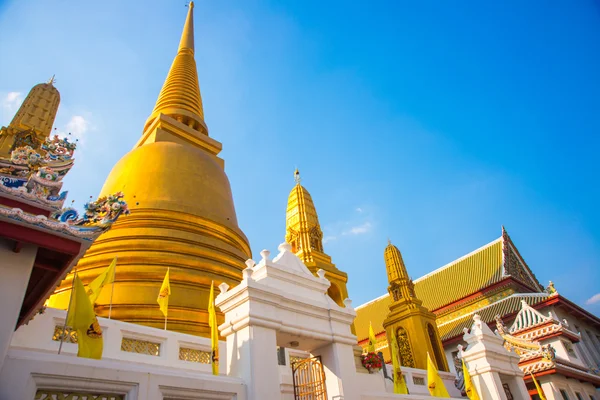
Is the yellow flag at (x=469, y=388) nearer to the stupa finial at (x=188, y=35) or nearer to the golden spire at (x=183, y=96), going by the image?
the golden spire at (x=183, y=96)

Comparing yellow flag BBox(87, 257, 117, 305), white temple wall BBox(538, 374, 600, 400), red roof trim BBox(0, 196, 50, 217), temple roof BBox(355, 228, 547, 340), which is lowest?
white temple wall BBox(538, 374, 600, 400)

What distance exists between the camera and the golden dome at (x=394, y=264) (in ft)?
64.7

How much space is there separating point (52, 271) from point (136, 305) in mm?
4602

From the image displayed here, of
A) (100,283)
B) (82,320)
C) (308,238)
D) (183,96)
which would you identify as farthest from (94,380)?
(183,96)

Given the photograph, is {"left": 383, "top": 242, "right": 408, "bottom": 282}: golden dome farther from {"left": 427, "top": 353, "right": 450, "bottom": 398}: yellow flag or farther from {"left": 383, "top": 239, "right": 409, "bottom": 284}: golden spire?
{"left": 427, "top": 353, "right": 450, "bottom": 398}: yellow flag

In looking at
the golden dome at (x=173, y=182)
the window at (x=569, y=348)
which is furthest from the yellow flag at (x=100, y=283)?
the window at (x=569, y=348)

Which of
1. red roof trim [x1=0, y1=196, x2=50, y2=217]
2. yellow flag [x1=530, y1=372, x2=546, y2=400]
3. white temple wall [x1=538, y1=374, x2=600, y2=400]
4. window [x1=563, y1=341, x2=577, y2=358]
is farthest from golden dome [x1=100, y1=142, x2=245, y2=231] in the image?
window [x1=563, y1=341, x2=577, y2=358]

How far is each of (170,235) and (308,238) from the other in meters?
9.47

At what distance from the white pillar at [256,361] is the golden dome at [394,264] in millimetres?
14893

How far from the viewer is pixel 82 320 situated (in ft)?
18.2

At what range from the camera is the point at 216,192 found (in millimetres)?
14086

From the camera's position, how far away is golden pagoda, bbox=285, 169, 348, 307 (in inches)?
722

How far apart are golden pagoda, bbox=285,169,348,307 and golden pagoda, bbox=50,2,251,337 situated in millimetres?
5317

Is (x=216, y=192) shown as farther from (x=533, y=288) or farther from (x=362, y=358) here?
(x=533, y=288)
